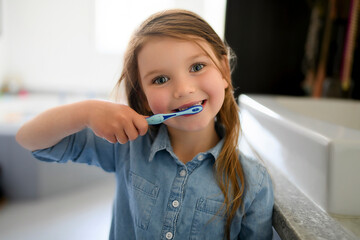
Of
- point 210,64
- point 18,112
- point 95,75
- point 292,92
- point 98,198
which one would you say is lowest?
point 98,198

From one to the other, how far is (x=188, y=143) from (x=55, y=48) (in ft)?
→ 9.48

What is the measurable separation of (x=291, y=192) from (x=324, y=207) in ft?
0.24

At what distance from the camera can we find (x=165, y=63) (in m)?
0.55

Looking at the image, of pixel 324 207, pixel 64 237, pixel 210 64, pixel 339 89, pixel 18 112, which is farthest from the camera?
pixel 18 112

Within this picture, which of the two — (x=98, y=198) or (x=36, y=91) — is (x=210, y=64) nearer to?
(x=98, y=198)

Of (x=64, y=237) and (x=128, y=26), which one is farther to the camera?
(x=128, y=26)

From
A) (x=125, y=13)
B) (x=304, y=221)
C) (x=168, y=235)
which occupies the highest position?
(x=125, y=13)

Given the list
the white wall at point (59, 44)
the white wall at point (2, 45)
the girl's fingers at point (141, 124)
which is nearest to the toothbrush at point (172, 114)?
the girl's fingers at point (141, 124)

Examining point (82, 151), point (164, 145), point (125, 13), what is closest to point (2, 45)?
point (125, 13)

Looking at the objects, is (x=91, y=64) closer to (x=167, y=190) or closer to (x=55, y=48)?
(x=55, y=48)

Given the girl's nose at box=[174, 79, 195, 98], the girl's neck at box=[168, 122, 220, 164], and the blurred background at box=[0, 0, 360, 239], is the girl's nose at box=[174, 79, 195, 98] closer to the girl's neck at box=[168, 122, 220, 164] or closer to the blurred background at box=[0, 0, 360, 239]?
the girl's neck at box=[168, 122, 220, 164]

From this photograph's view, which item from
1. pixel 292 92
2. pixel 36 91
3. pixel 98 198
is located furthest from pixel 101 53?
pixel 292 92

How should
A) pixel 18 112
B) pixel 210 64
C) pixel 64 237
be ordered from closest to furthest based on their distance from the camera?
pixel 210 64
pixel 64 237
pixel 18 112

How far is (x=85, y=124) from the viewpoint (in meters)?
0.58
